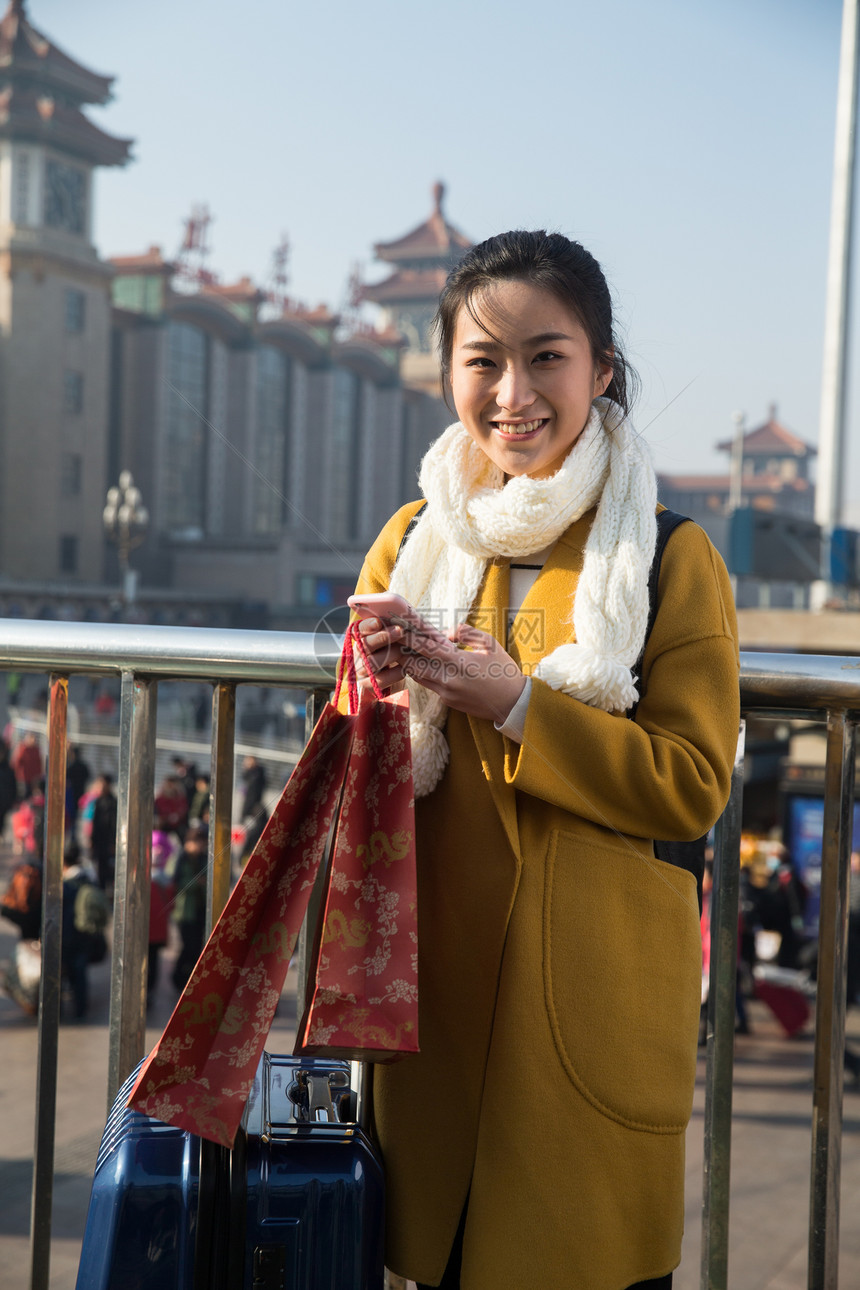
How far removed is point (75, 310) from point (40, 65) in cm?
951

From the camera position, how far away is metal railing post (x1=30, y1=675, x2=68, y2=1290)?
1542mm

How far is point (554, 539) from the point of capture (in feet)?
4.16

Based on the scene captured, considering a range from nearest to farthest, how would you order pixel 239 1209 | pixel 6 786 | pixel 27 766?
pixel 239 1209 → pixel 6 786 → pixel 27 766

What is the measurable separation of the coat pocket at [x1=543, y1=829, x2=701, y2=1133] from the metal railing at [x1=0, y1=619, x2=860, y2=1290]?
24 centimetres

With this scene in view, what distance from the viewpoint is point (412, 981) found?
1.14 m

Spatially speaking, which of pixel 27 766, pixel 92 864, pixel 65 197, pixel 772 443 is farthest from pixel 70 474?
pixel 772 443

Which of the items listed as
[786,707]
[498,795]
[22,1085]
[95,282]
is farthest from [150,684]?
[95,282]

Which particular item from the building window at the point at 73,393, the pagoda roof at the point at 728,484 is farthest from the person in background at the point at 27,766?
the pagoda roof at the point at 728,484

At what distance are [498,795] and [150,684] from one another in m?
0.62

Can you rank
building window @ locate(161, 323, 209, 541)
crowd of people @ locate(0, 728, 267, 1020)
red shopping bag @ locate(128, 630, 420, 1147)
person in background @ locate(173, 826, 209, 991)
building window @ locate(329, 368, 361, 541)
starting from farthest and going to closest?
building window @ locate(329, 368, 361, 541) < building window @ locate(161, 323, 209, 541) < crowd of people @ locate(0, 728, 267, 1020) < person in background @ locate(173, 826, 209, 991) < red shopping bag @ locate(128, 630, 420, 1147)

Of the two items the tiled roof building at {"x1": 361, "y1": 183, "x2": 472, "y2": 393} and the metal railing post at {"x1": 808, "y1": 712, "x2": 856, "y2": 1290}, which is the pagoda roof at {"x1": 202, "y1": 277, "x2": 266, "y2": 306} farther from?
the metal railing post at {"x1": 808, "y1": 712, "x2": 856, "y2": 1290}

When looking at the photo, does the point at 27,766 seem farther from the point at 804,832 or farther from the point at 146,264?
the point at 146,264

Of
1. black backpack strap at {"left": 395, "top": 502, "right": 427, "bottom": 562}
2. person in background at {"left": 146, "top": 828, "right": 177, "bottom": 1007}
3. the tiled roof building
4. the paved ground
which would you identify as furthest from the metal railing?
the tiled roof building

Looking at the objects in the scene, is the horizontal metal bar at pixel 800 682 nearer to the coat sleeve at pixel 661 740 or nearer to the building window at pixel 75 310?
the coat sleeve at pixel 661 740
